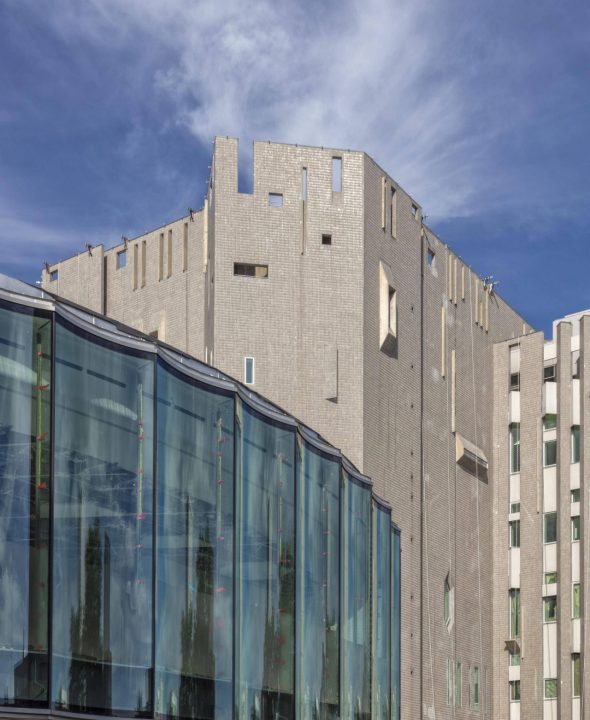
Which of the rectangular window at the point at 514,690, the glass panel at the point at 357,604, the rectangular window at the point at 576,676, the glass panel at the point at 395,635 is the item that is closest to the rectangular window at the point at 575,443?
the rectangular window at the point at 576,676

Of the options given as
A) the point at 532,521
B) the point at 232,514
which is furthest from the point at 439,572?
the point at 232,514

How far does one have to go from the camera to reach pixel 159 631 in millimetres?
20672

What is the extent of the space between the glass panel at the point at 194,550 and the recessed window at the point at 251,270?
25347 mm

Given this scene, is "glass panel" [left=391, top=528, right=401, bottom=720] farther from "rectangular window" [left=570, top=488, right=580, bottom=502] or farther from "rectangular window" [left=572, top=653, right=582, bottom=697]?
"rectangular window" [left=570, top=488, right=580, bottom=502]

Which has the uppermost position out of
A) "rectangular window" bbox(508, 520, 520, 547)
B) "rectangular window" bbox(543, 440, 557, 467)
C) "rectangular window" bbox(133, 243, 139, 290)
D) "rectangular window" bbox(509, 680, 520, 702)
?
"rectangular window" bbox(133, 243, 139, 290)

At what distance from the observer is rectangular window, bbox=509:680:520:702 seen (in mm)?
58656

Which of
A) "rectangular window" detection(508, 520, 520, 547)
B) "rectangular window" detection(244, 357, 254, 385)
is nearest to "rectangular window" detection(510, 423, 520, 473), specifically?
"rectangular window" detection(508, 520, 520, 547)

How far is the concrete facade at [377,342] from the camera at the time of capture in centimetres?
4819

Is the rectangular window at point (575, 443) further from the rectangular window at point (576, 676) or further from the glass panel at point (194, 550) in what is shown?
the glass panel at point (194, 550)

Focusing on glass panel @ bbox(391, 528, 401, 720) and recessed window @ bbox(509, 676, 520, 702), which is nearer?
glass panel @ bbox(391, 528, 401, 720)

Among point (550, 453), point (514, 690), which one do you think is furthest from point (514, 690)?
point (550, 453)

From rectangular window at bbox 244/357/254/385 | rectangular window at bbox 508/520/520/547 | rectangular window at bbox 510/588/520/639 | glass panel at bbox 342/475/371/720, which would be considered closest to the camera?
glass panel at bbox 342/475/371/720

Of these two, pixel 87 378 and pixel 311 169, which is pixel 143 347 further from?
pixel 311 169

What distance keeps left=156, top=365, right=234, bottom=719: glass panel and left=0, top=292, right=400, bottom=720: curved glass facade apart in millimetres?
35
